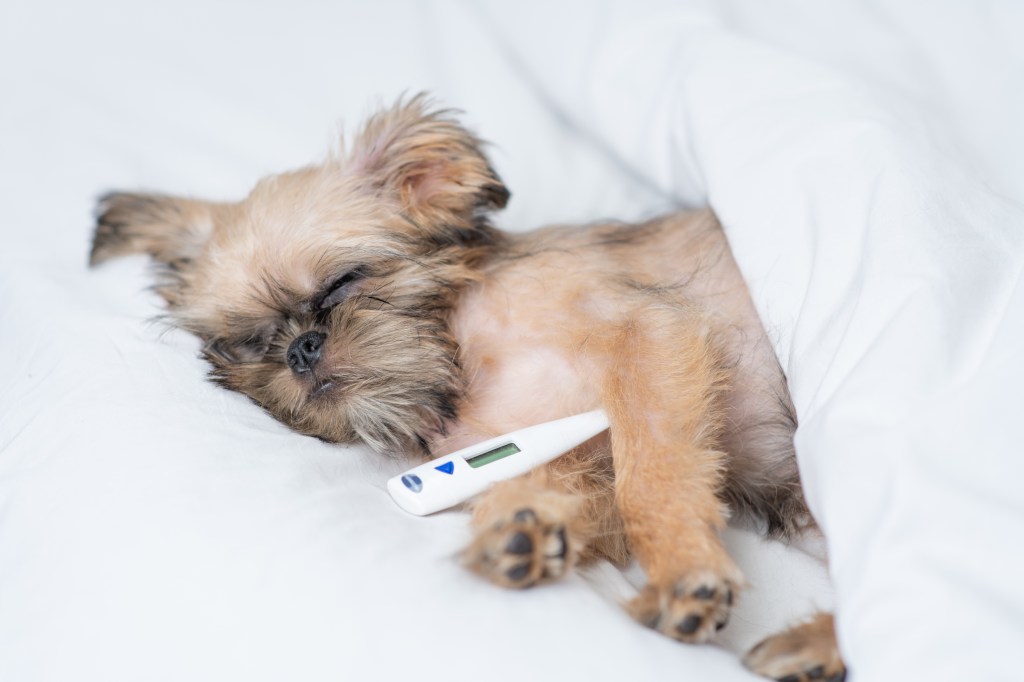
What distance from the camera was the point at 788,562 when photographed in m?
2.12

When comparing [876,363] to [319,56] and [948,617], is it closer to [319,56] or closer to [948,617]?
[948,617]

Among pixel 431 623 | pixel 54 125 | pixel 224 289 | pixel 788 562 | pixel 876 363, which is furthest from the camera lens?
pixel 54 125

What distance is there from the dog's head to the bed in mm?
118

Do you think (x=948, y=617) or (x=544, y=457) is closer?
(x=948, y=617)

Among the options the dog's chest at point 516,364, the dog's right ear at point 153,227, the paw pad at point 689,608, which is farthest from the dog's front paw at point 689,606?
the dog's right ear at point 153,227

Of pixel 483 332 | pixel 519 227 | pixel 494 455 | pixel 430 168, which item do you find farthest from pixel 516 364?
pixel 519 227

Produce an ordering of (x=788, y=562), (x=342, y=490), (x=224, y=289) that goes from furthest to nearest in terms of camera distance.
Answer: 1. (x=224, y=289)
2. (x=788, y=562)
3. (x=342, y=490)

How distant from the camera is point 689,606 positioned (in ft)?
5.56

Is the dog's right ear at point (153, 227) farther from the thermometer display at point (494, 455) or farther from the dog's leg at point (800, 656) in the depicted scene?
the dog's leg at point (800, 656)

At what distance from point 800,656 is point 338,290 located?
57.0 inches

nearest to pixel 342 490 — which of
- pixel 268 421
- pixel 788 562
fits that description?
pixel 268 421

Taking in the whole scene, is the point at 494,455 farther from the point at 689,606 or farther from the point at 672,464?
the point at 689,606

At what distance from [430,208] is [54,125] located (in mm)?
1936

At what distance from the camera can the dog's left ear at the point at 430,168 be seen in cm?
251
